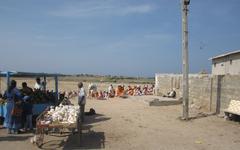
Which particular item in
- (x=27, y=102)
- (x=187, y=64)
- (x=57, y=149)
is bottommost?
(x=57, y=149)

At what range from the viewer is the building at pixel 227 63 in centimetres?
2467

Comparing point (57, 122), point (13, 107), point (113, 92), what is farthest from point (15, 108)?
point (113, 92)

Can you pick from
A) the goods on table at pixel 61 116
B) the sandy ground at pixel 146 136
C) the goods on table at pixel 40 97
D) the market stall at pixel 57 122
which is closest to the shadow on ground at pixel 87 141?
the sandy ground at pixel 146 136

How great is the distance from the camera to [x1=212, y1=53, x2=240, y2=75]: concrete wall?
24.7m

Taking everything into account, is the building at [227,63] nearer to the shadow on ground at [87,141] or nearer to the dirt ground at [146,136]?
the dirt ground at [146,136]

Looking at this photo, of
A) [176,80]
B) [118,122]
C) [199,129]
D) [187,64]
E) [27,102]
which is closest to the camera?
[27,102]

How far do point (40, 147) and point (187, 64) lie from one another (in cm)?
863

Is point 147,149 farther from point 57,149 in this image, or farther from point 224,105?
point 224,105

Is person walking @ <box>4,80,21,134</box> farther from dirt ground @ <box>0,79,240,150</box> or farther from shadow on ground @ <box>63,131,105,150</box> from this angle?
shadow on ground @ <box>63,131,105,150</box>

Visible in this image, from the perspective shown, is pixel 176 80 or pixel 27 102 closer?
pixel 27 102

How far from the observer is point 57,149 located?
406 inches

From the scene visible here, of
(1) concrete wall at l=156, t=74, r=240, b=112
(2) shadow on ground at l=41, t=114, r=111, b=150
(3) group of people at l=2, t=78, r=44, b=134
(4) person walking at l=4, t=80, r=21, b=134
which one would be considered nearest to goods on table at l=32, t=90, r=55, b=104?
(3) group of people at l=2, t=78, r=44, b=134

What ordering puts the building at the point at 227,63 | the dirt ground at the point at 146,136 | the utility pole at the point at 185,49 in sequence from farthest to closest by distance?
the building at the point at 227,63, the utility pole at the point at 185,49, the dirt ground at the point at 146,136

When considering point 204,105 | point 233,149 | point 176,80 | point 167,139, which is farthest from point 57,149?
point 176,80
